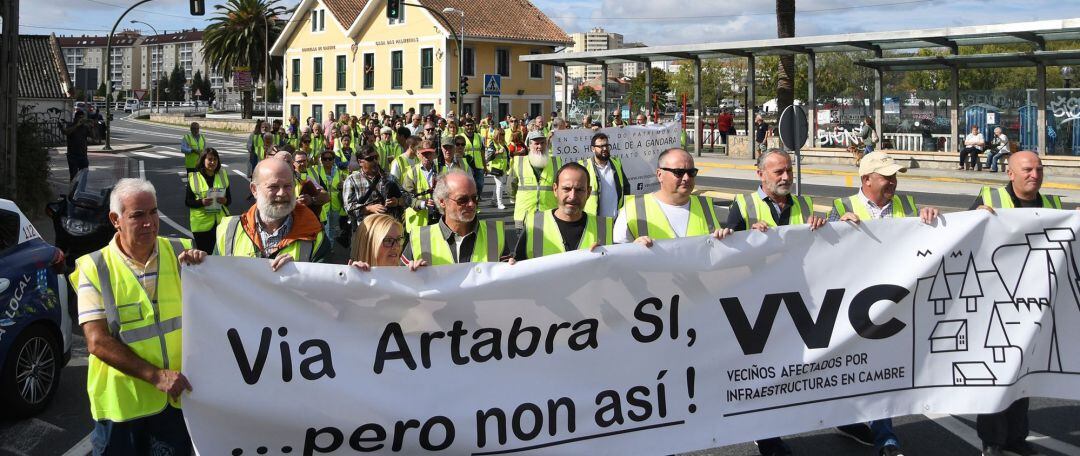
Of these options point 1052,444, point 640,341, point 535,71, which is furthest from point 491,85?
point 640,341

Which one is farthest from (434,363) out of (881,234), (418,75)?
(418,75)

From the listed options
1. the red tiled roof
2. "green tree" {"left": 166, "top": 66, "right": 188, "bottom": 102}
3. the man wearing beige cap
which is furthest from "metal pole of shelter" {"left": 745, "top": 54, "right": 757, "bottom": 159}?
"green tree" {"left": 166, "top": 66, "right": 188, "bottom": 102}

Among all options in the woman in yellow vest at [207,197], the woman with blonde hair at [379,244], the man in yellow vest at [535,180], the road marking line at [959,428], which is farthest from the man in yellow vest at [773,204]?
the woman in yellow vest at [207,197]

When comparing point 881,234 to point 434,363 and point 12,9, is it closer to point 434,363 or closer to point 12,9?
point 434,363

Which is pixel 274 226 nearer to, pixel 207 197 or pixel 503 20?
pixel 207 197

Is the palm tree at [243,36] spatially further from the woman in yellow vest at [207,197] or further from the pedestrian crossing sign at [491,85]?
the woman in yellow vest at [207,197]

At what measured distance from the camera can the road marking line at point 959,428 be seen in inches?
247

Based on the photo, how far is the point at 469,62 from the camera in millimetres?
58469

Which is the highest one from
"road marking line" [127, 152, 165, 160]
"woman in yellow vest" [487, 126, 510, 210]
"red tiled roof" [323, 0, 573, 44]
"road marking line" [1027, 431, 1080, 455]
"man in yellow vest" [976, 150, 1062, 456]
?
"red tiled roof" [323, 0, 573, 44]

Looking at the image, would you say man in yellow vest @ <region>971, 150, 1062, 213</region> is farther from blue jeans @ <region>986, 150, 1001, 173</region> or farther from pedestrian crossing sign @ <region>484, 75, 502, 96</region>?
pedestrian crossing sign @ <region>484, 75, 502, 96</region>

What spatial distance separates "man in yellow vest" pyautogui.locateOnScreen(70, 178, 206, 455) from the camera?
13.7 feet

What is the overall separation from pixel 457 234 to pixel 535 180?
518 cm

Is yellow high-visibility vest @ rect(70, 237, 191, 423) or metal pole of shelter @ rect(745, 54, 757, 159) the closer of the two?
yellow high-visibility vest @ rect(70, 237, 191, 423)

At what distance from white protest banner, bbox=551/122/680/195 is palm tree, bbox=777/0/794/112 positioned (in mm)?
15387
